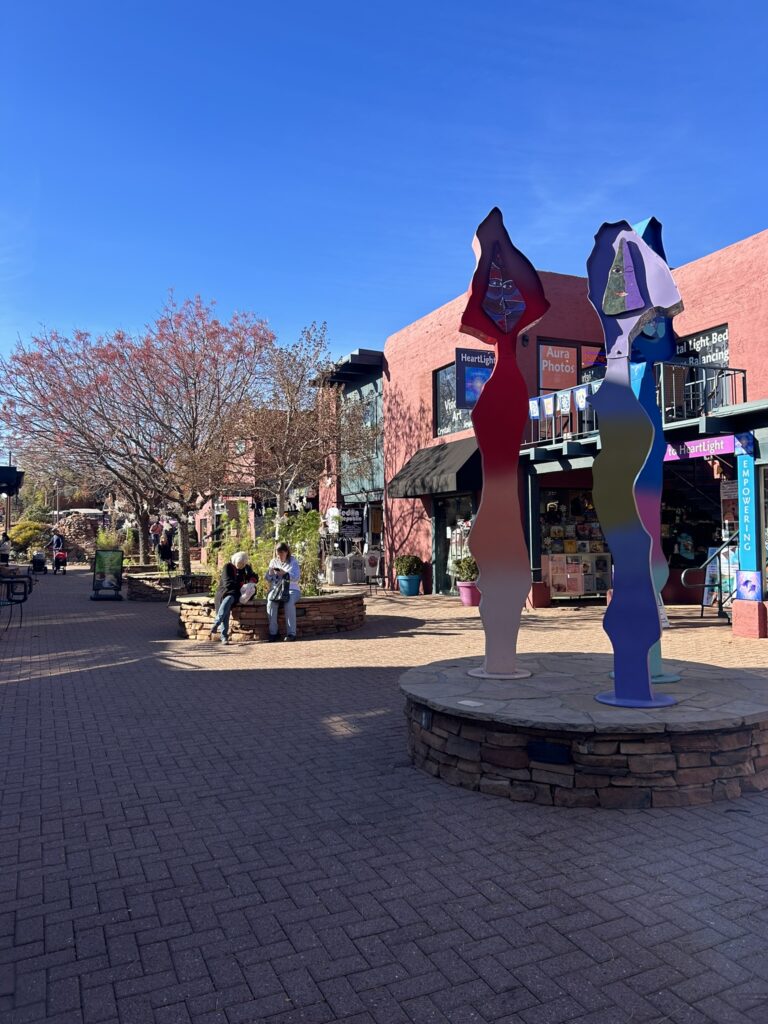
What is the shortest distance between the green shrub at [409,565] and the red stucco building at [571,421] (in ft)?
1.02

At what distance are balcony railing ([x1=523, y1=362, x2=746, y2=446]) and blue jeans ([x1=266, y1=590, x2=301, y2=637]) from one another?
6.23 meters

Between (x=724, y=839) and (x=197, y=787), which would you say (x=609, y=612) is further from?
(x=197, y=787)

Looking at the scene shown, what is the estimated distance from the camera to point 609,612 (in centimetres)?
558

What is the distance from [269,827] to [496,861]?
135 centimetres

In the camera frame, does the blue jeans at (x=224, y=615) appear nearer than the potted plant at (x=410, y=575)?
Yes

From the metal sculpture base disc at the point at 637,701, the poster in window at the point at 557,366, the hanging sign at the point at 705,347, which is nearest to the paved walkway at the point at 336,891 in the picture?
the metal sculpture base disc at the point at 637,701

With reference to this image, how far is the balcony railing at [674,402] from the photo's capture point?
1422cm

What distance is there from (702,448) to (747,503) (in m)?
1.39

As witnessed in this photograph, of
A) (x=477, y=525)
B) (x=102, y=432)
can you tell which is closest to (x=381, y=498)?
(x=102, y=432)

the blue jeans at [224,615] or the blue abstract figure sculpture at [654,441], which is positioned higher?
the blue abstract figure sculpture at [654,441]

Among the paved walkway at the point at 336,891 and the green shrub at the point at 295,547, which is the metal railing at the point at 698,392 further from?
the paved walkway at the point at 336,891

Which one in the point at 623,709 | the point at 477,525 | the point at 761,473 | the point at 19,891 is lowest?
the point at 19,891

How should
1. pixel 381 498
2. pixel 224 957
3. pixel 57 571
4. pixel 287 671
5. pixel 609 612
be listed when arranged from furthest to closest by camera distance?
pixel 57 571 < pixel 381 498 < pixel 287 671 < pixel 609 612 < pixel 224 957

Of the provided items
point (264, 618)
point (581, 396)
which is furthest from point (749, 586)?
point (264, 618)
